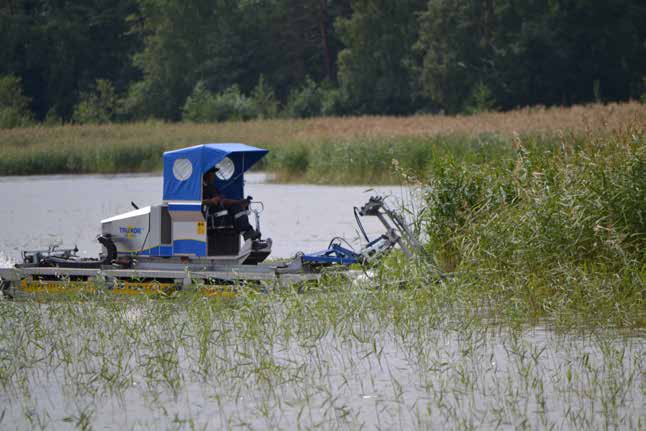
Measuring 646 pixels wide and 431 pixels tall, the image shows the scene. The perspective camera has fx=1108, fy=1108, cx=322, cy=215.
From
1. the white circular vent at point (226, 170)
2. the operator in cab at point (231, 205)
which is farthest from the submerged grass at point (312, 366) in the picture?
the white circular vent at point (226, 170)

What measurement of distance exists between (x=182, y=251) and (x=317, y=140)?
68.4ft

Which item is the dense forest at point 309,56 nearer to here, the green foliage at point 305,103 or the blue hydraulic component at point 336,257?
the green foliage at point 305,103

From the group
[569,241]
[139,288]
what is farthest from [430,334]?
[139,288]

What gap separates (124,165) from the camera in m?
39.2

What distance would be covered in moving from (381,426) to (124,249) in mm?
6403

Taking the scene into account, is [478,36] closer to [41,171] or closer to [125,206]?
[41,171]

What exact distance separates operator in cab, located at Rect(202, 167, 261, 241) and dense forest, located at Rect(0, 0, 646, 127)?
3230 centimetres

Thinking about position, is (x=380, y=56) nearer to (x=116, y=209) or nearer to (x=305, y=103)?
(x=305, y=103)

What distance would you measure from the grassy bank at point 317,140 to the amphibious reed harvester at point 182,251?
412 inches

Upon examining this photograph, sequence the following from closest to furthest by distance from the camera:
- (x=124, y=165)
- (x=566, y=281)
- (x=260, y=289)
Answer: (x=566, y=281) < (x=260, y=289) < (x=124, y=165)

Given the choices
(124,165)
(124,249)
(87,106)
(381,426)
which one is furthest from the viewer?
(87,106)

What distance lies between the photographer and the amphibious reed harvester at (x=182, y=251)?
39.1ft

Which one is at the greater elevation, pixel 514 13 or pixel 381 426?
pixel 514 13

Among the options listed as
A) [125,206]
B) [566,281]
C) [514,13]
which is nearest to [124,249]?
[566,281]
